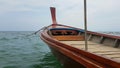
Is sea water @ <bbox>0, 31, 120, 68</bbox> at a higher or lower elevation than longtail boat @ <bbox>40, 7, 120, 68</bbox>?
lower

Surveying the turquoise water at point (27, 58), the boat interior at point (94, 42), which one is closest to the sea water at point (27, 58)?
the turquoise water at point (27, 58)

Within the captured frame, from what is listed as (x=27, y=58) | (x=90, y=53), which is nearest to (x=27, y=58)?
(x=27, y=58)

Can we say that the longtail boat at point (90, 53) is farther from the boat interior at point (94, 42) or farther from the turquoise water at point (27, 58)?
the turquoise water at point (27, 58)

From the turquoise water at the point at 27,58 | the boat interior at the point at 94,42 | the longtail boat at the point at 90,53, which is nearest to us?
the longtail boat at the point at 90,53

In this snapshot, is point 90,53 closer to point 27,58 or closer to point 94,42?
point 94,42

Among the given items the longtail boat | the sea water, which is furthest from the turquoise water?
the longtail boat

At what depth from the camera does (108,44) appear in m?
6.42

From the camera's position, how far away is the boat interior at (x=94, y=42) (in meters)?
4.99

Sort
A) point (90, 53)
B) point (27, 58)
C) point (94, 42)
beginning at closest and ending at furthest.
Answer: point (90, 53), point (94, 42), point (27, 58)

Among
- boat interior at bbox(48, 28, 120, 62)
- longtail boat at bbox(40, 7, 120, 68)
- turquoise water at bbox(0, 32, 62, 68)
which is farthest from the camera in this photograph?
turquoise water at bbox(0, 32, 62, 68)

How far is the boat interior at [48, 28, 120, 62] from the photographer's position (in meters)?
4.99

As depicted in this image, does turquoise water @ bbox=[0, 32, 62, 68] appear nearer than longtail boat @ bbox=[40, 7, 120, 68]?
No

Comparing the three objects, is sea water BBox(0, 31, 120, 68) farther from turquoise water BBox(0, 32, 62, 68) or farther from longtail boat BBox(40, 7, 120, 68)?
longtail boat BBox(40, 7, 120, 68)

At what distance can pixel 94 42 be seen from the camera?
729 cm
